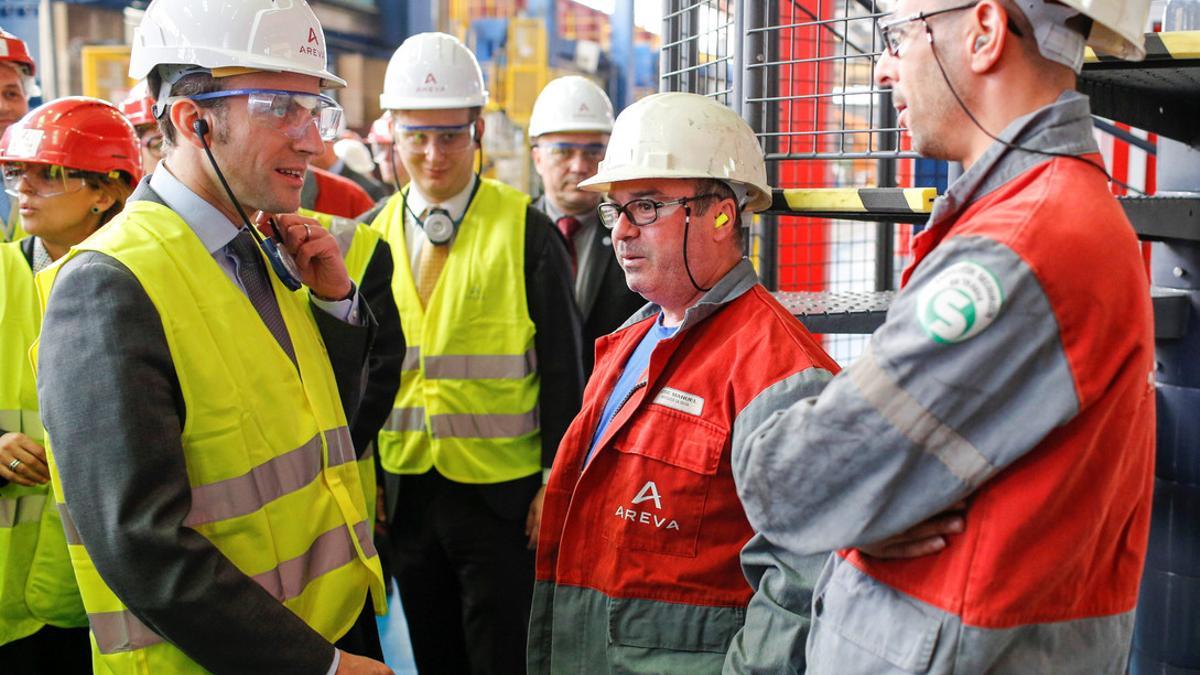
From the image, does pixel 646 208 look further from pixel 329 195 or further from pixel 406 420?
pixel 329 195

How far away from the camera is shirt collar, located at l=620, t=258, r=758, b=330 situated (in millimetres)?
1877

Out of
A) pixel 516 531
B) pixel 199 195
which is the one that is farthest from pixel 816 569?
pixel 516 531

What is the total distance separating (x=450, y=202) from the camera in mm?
3346

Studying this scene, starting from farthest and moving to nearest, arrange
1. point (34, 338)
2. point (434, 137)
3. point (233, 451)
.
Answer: point (434, 137), point (34, 338), point (233, 451)

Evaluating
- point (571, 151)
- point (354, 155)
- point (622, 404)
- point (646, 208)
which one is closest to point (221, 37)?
point (646, 208)

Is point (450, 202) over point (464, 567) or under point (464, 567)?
over

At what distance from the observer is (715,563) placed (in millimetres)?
1774

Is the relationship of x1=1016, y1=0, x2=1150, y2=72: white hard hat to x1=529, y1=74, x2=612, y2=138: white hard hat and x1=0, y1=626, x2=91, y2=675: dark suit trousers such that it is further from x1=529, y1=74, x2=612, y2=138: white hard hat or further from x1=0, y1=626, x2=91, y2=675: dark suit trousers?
x1=529, y1=74, x2=612, y2=138: white hard hat

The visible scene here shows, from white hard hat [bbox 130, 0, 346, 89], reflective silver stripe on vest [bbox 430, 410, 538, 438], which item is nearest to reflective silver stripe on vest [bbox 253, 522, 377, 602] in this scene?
white hard hat [bbox 130, 0, 346, 89]

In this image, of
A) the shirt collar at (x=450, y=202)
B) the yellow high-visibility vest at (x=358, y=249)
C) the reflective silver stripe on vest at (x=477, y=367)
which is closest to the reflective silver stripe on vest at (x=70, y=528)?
the yellow high-visibility vest at (x=358, y=249)

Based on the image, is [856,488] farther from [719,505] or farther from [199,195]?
[199,195]

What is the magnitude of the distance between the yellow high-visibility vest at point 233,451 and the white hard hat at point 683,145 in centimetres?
72

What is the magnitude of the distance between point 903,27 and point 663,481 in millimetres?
853

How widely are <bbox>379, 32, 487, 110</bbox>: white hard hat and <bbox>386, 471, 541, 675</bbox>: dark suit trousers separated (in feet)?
4.00
